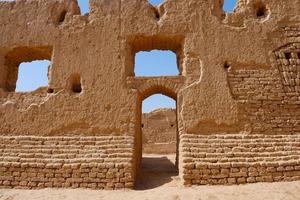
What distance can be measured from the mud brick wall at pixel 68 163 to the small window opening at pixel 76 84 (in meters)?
1.59

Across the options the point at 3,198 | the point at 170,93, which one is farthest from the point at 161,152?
the point at 3,198

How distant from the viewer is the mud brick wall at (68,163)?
733 cm

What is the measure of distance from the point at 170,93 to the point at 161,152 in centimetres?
668

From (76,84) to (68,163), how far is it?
8.27ft

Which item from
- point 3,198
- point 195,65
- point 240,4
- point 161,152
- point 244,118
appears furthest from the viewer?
point 161,152

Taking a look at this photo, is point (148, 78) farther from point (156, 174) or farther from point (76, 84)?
point (156, 174)

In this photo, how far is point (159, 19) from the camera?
923 cm

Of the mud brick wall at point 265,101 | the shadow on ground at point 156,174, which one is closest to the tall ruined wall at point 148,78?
the mud brick wall at point 265,101

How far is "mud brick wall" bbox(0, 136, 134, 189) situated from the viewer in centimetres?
733

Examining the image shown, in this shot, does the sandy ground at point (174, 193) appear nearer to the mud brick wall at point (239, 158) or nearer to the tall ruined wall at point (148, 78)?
the mud brick wall at point (239, 158)

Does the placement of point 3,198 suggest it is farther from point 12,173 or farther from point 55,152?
point 55,152

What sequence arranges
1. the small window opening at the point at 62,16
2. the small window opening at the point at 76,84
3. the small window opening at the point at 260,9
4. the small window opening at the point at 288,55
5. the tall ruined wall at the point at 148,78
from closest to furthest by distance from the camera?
1. the tall ruined wall at the point at 148,78
2. the small window opening at the point at 288,55
3. the small window opening at the point at 76,84
4. the small window opening at the point at 260,9
5. the small window opening at the point at 62,16

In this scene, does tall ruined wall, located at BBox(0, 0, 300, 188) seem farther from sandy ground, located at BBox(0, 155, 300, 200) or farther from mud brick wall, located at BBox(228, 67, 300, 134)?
sandy ground, located at BBox(0, 155, 300, 200)

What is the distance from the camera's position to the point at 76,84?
29.7 ft
